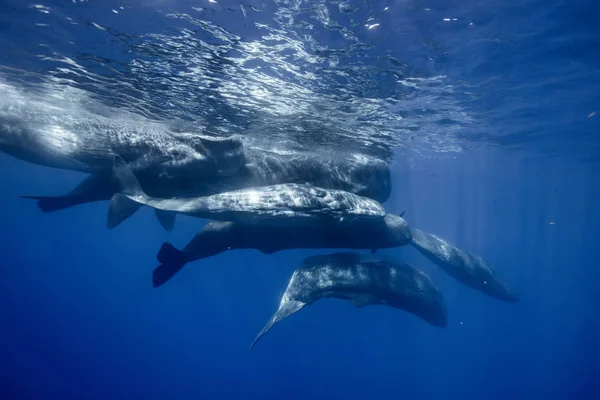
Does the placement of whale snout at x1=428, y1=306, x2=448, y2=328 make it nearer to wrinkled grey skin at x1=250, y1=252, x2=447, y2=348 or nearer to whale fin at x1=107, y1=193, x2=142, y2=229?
wrinkled grey skin at x1=250, y1=252, x2=447, y2=348

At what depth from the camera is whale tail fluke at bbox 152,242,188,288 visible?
30.6 feet

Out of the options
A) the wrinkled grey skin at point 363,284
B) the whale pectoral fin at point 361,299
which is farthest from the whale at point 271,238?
the whale pectoral fin at point 361,299

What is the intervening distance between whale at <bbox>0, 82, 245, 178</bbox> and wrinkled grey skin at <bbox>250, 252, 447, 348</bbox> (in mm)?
4224

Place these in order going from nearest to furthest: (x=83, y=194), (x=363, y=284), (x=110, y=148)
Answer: (x=110, y=148) → (x=83, y=194) → (x=363, y=284)

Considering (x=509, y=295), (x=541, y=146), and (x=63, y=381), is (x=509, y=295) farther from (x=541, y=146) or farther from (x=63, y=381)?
(x=63, y=381)

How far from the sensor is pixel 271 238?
441 inches

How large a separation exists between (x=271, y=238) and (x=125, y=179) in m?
4.56

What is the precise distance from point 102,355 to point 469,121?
5735 cm

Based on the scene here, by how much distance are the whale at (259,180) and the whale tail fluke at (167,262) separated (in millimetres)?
2349

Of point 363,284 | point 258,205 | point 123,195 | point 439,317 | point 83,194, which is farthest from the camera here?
point 439,317

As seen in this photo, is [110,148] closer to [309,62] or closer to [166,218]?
[166,218]

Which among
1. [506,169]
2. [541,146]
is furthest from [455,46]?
[506,169]

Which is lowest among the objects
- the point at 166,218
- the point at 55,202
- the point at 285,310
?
the point at 285,310

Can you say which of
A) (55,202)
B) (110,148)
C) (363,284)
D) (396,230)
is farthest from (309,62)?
(55,202)
